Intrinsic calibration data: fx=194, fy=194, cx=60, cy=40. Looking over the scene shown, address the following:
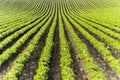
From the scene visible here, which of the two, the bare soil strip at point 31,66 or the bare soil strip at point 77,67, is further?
the bare soil strip at point 77,67

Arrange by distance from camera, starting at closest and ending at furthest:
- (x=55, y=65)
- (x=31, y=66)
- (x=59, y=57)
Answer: (x=31, y=66)
(x=55, y=65)
(x=59, y=57)

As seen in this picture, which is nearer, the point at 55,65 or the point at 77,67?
the point at 77,67

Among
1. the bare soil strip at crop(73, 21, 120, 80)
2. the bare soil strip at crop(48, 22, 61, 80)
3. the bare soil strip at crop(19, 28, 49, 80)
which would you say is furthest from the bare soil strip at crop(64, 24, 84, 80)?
the bare soil strip at crop(19, 28, 49, 80)

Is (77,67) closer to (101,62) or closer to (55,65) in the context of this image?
(55,65)

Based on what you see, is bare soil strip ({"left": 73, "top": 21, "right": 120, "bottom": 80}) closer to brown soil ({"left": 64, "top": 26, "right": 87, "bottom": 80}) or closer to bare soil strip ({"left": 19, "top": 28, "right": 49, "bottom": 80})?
brown soil ({"left": 64, "top": 26, "right": 87, "bottom": 80})

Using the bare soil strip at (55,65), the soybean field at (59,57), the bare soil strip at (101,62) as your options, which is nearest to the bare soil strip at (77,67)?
the soybean field at (59,57)

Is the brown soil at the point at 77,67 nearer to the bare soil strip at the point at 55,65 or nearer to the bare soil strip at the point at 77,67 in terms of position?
the bare soil strip at the point at 77,67

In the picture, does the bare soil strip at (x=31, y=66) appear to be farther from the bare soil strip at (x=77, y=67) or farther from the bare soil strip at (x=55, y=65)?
the bare soil strip at (x=77, y=67)

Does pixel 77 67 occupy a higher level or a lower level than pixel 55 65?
lower

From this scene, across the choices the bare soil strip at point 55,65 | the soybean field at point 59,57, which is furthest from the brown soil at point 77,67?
the bare soil strip at point 55,65

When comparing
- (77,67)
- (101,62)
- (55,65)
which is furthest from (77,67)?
(101,62)

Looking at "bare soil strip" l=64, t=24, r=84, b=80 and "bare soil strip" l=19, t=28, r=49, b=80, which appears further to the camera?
"bare soil strip" l=64, t=24, r=84, b=80

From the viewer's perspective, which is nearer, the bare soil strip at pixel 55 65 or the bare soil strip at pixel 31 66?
the bare soil strip at pixel 31 66

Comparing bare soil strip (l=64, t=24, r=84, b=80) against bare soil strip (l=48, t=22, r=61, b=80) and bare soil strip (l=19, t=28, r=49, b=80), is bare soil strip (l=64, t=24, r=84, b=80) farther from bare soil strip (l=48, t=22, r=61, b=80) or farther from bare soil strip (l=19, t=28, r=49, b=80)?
bare soil strip (l=19, t=28, r=49, b=80)
